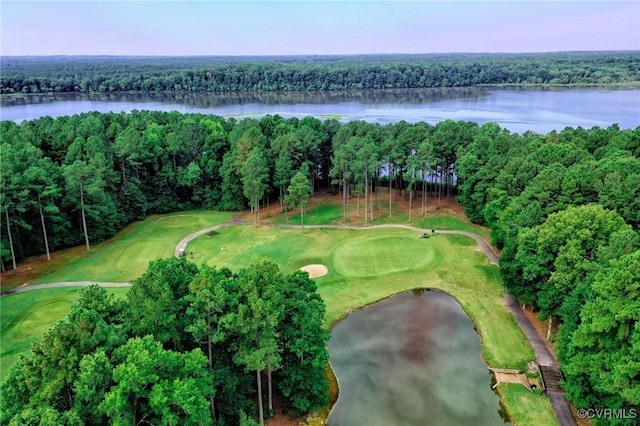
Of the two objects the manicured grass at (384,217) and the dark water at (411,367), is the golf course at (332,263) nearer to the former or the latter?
the manicured grass at (384,217)

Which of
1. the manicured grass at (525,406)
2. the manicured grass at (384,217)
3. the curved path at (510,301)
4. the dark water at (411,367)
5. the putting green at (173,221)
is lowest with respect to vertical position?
the dark water at (411,367)

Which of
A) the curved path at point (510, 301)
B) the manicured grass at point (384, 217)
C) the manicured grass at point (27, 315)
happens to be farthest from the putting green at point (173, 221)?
the manicured grass at point (27, 315)

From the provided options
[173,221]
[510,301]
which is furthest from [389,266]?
[173,221]

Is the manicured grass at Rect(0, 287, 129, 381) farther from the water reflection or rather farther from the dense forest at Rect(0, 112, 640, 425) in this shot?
the water reflection

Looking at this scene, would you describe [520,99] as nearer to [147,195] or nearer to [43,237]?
[147,195]

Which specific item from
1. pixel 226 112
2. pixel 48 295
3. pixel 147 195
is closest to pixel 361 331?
pixel 48 295

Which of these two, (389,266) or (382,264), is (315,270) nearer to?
(382,264)

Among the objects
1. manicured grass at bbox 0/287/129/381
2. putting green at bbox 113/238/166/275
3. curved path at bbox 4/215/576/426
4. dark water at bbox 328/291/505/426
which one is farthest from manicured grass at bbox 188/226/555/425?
manicured grass at bbox 0/287/129/381

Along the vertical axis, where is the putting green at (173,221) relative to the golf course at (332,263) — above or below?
above
